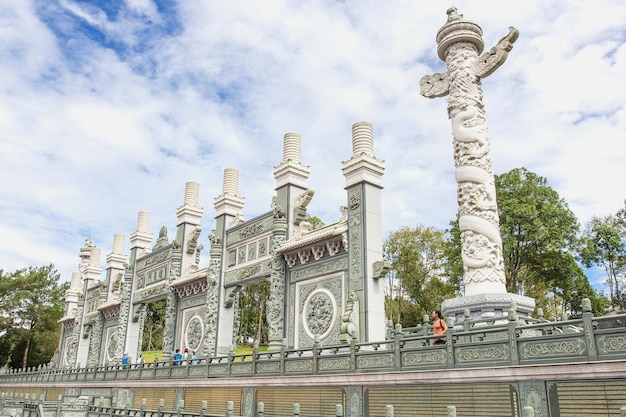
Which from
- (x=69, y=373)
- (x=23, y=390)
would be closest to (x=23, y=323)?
(x=23, y=390)

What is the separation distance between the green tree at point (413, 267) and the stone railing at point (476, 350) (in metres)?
18.4

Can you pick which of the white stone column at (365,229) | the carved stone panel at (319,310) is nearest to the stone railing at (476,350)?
the white stone column at (365,229)

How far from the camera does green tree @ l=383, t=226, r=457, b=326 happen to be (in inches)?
1266

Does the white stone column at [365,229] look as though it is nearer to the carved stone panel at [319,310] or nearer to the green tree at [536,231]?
the carved stone panel at [319,310]

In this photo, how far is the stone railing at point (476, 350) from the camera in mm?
7852

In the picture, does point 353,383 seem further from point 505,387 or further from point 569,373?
point 569,373

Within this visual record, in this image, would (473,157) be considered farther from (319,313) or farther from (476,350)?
(319,313)

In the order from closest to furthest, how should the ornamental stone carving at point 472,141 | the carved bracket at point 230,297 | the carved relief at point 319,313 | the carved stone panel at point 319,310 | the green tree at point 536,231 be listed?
the ornamental stone carving at point 472,141 < the carved stone panel at point 319,310 < the carved relief at point 319,313 < the carved bracket at point 230,297 < the green tree at point 536,231

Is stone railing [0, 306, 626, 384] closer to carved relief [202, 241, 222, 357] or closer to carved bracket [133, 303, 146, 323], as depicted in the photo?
carved relief [202, 241, 222, 357]

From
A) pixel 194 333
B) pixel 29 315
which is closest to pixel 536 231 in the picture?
pixel 194 333

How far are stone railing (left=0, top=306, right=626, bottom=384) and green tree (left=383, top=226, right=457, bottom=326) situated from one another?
18385mm

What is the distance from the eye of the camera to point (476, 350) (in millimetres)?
9344

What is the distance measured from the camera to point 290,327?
17.0 m

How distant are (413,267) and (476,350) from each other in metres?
23.1
